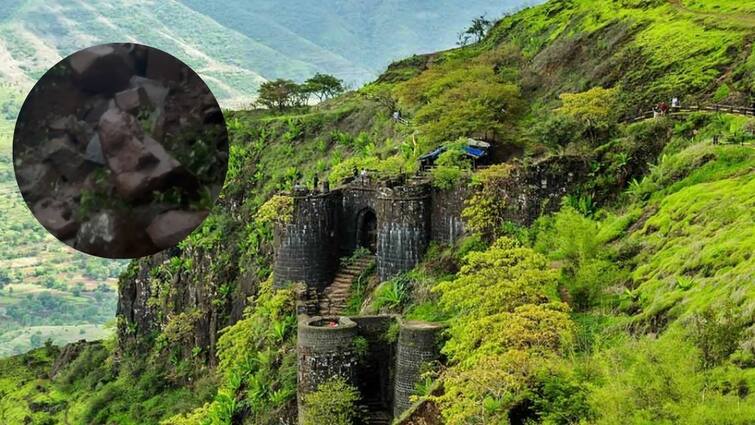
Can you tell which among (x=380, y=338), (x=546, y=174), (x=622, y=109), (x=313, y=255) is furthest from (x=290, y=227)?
(x=622, y=109)

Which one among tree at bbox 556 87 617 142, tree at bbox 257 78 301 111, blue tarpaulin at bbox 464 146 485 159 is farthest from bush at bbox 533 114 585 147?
tree at bbox 257 78 301 111

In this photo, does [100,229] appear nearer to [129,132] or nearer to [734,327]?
[129,132]

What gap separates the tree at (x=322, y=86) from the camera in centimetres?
7812

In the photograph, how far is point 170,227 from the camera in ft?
14.7

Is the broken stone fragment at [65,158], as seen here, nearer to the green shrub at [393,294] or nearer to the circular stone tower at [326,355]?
the circular stone tower at [326,355]

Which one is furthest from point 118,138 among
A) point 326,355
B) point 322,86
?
point 322,86

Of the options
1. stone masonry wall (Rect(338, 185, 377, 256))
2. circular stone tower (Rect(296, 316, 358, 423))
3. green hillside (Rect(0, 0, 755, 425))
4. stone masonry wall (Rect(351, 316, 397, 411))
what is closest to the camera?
green hillside (Rect(0, 0, 755, 425))

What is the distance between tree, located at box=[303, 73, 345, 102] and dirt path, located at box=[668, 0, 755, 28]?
35074 millimetres

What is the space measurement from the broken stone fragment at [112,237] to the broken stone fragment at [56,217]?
0.05 metres

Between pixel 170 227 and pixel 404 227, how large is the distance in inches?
1164

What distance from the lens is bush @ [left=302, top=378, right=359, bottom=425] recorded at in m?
28.1

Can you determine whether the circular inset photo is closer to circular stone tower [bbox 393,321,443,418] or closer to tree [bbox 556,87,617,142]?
circular stone tower [bbox 393,321,443,418]

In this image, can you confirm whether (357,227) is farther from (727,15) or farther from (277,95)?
(277,95)

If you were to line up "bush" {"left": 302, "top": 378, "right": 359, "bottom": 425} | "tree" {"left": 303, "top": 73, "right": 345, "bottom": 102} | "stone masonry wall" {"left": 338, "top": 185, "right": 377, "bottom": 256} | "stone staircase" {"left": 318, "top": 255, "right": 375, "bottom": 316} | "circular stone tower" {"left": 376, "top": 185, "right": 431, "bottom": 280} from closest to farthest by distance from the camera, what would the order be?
"bush" {"left": 302, "top": 378, "right": 359, "bottom": 425}
"circular stone tower" {"left": 376, "top": 185, "right": 431, "bottom": 280}
"stone staircase" {"left": 318, "top": 255, "right": 375, "bottom": 316}
"stone masonry wall" {"left": 338, "top": 185, "right": 377, "bottom": 256}
"tree" {"left": 303, "top": 73, "right": 345, "bottom": 102}
